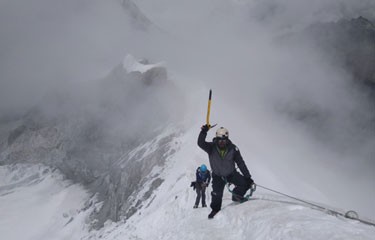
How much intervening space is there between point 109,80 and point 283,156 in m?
65.2

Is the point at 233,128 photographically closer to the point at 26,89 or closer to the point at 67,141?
the point at 67,141

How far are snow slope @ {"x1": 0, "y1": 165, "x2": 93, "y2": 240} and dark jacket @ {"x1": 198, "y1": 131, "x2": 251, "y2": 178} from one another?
60846mm

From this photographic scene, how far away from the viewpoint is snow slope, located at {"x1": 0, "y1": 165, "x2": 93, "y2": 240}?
7850 cm

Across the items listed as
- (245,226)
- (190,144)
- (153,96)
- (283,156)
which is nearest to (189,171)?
(190,144)

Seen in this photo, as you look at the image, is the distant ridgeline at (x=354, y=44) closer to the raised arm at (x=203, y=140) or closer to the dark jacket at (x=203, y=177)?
the dark jacket at (x=203, y=177)

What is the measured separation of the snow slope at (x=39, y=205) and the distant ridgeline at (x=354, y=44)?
95750 millimetres

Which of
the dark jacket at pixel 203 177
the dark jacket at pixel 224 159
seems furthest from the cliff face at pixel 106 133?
the dark jacket at pixel 224 159

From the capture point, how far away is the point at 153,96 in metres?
97.6

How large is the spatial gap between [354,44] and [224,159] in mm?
132508

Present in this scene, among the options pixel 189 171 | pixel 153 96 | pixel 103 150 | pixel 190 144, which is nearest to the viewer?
pixel 189 171

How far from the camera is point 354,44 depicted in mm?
127875

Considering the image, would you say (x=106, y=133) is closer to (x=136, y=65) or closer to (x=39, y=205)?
(x=136, y=65)

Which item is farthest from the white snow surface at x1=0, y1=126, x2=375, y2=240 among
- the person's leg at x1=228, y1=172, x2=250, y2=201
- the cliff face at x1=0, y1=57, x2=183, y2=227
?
the cliff face at x1=0, y1=57, x2=183, y2=227

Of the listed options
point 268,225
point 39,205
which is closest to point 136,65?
point 39,205
